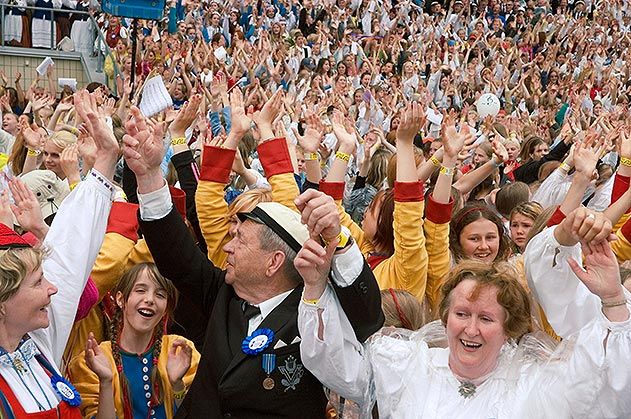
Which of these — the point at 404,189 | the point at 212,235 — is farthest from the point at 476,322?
the point at 212,235

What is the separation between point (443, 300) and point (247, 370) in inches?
24.9

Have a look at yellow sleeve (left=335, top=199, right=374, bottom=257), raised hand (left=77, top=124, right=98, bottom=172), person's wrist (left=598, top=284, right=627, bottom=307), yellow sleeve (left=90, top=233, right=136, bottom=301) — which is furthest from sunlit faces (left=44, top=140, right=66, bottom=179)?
person's wrist (left=598, top=284, right=627, bottom=307)

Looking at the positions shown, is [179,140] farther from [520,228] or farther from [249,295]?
[520,228]

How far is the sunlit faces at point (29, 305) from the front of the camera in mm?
2520

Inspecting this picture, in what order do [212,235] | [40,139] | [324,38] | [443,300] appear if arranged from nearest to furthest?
[443,300] → [212,235] → [40,139] → [324,38]

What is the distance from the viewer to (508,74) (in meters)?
19.3

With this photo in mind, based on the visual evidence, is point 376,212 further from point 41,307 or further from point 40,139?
point 40,139

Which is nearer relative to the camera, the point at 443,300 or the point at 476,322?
the point at 476,322

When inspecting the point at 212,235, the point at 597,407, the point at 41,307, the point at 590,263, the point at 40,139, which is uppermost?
the point at 590,263

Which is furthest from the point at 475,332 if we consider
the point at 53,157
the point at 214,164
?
the point at 53,157

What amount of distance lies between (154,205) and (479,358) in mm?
1178

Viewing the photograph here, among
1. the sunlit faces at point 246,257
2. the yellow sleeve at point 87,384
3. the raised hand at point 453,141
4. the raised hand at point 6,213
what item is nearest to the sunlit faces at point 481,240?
the raised hand at point 453,141

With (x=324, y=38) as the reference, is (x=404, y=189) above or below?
above

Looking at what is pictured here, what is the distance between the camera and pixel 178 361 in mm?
3275
